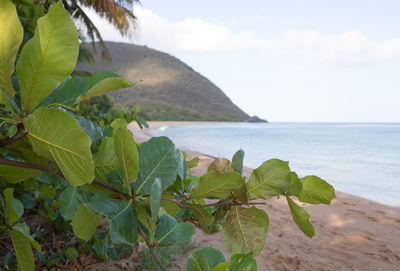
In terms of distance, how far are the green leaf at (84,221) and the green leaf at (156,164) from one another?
0.06 m

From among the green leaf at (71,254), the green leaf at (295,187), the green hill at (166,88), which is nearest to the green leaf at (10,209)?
the green leaf at (295,187)

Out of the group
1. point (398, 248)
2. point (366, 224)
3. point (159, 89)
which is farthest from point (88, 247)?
point (159, 89)

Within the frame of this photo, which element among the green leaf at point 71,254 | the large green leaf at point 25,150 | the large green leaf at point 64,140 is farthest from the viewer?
the green leaf at point 71,254

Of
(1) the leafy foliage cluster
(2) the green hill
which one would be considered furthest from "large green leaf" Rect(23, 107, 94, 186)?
(2) the green hill

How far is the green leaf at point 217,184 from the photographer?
37 cm

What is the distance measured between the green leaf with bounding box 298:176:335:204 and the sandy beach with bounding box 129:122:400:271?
56.1 inches

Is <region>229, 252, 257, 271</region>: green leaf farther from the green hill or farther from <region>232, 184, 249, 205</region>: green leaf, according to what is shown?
the green hill

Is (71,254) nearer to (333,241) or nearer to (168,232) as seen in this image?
(168,232)

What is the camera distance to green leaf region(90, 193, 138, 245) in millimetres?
341

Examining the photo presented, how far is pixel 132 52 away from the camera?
160 ft

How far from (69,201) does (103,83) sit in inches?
11.4

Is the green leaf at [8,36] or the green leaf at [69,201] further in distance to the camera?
the green leaf at [69,201]

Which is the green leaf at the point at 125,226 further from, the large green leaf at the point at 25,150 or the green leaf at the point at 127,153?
the large green leaf at the point at 25,150

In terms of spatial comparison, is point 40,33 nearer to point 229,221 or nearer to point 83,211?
point 83,211
